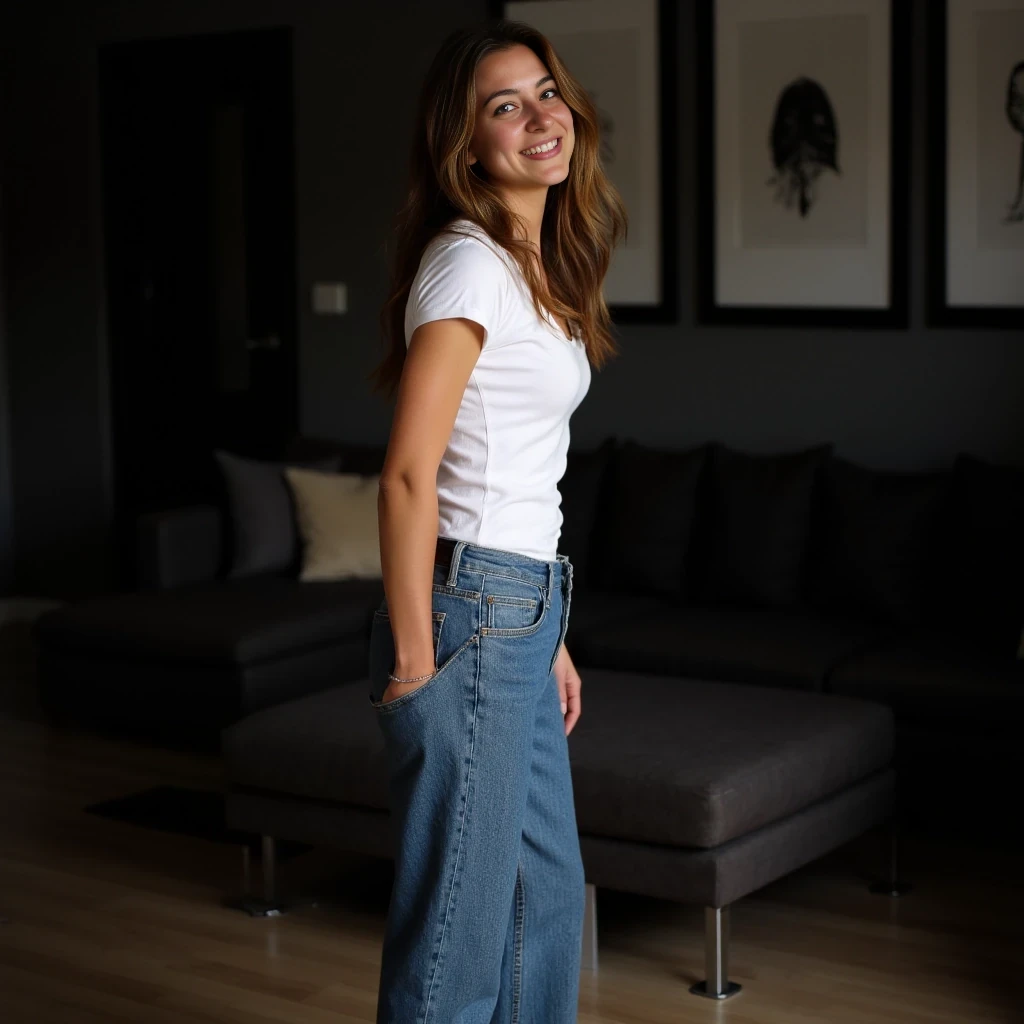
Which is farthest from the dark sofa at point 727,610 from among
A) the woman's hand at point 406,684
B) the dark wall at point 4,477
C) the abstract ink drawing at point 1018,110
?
the woman's hand at point 406,684

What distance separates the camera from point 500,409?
1.92m

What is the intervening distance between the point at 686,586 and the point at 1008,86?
1.74 m

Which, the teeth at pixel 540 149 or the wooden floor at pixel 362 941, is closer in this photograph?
the teeth at pixel 540 149

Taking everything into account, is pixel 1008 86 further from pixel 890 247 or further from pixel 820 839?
pixel 820 839

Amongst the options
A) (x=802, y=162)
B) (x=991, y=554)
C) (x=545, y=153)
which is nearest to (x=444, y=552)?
(x=545, y=153)

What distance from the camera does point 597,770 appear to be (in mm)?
3111

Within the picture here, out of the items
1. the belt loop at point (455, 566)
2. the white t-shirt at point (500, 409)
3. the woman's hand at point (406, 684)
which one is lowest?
the woman's hand at point (406, 684)

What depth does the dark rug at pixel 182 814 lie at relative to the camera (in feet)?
13.3

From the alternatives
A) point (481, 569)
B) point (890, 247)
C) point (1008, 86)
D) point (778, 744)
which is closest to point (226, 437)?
point (890, 247)

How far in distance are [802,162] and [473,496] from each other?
3.39 meters

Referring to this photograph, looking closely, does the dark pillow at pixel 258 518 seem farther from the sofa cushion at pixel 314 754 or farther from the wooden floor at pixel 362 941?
the sofa cushion at pixel 314 754

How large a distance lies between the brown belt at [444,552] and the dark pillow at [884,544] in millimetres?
2817

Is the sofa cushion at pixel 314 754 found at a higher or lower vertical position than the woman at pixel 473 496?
lower

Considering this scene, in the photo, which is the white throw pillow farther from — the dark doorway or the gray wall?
the dark doorway
